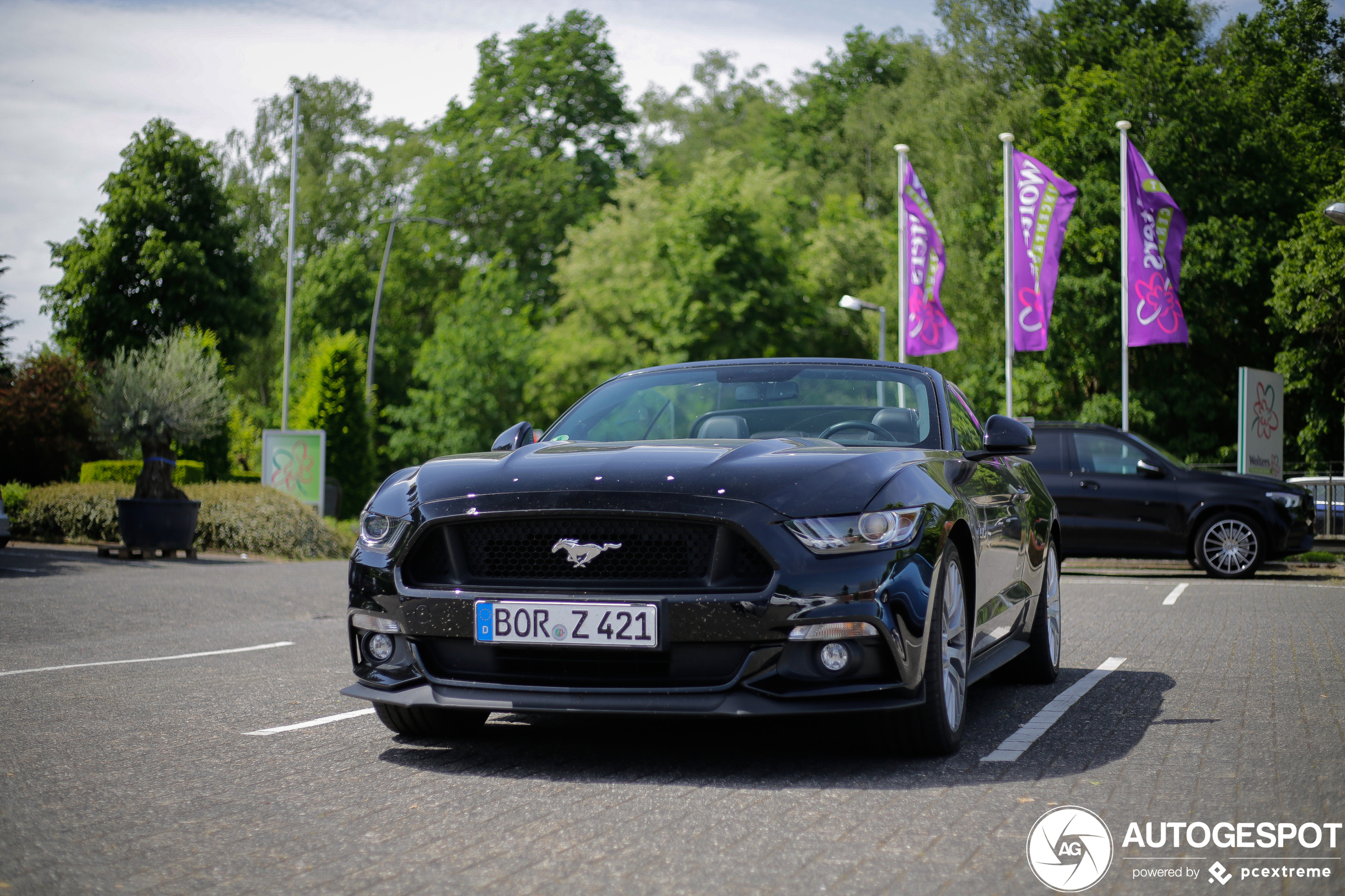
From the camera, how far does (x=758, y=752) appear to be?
16.8ft

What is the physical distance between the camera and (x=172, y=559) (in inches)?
735

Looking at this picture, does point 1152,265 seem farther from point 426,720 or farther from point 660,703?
point 660,703

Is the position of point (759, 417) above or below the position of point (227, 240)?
below

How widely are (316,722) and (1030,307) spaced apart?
2041cm

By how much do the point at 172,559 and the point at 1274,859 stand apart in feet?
56.3

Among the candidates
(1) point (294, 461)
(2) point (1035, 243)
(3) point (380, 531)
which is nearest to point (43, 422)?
(1) point (294, 461)

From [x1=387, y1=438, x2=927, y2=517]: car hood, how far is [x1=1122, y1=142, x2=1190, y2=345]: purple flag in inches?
821

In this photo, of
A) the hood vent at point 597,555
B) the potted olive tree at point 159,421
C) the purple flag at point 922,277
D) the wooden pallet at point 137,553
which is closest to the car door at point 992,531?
the hood vent at point 597,555

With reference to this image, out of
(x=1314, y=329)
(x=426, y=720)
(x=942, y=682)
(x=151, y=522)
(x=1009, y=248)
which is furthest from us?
(x=1314, y=329)

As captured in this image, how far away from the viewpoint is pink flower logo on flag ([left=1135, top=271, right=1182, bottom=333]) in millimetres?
24594

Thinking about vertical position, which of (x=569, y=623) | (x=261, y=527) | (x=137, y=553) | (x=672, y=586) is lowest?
(x=137, y=553)

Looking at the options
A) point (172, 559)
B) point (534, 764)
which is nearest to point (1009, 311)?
point (172, 559)

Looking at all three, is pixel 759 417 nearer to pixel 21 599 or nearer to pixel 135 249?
pixel 21 599

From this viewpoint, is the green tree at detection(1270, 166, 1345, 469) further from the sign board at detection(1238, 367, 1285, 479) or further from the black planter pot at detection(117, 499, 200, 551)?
the black planter pot at detection(117, 499, 200, 551)
